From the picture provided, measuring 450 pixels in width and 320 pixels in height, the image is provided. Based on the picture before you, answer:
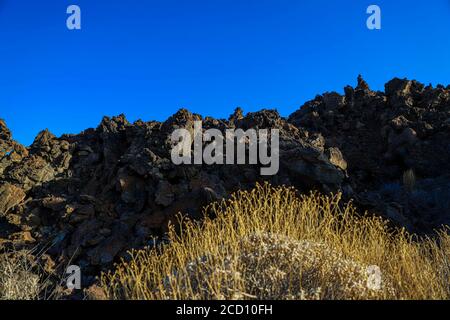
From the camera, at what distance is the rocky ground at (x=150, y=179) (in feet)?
27.4

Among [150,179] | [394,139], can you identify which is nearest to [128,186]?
[150,179]

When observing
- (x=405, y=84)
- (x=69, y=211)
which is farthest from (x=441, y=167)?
(x=69, y=211)

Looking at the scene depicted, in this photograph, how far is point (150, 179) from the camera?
29.8 feet

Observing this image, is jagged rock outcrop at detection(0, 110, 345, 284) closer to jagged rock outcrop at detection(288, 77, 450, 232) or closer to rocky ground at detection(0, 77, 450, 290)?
rocky ground at detection(0, 77, 450, 290)

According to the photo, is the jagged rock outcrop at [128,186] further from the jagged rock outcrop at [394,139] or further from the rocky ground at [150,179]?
the jagged rock outcrop at [394,139]

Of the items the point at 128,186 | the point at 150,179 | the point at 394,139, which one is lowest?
the point at 128,186

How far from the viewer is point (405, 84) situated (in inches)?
667

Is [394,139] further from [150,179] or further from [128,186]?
[128,186]

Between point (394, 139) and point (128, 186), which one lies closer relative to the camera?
point (128, 186)

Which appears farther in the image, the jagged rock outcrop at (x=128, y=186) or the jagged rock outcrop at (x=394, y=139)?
the jagged rock outcrop at (x=394, y=139)

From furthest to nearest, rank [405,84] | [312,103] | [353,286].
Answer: [312,103] < [405,84] < [353,286]

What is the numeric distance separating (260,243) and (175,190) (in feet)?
13.3

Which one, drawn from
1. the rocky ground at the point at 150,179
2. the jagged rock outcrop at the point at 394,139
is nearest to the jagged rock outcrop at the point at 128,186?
the rocky ground at the point at 150,179
